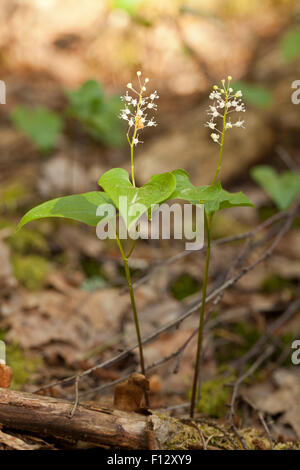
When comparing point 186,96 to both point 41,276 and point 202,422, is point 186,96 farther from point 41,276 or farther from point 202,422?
point 202,422

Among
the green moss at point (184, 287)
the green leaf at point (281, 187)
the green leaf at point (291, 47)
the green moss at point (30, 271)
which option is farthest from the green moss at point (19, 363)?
the green leaf at point (291, 47)

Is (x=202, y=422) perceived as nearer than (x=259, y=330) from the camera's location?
Yes

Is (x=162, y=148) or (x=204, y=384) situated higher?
(x=162, y=148)

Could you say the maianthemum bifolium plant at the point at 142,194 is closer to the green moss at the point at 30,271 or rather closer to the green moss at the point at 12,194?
the green moss at the point at 30,271

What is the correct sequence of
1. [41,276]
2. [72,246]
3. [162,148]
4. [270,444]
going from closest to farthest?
[270,444]
[41,276]
[72,246]
[162,148]
